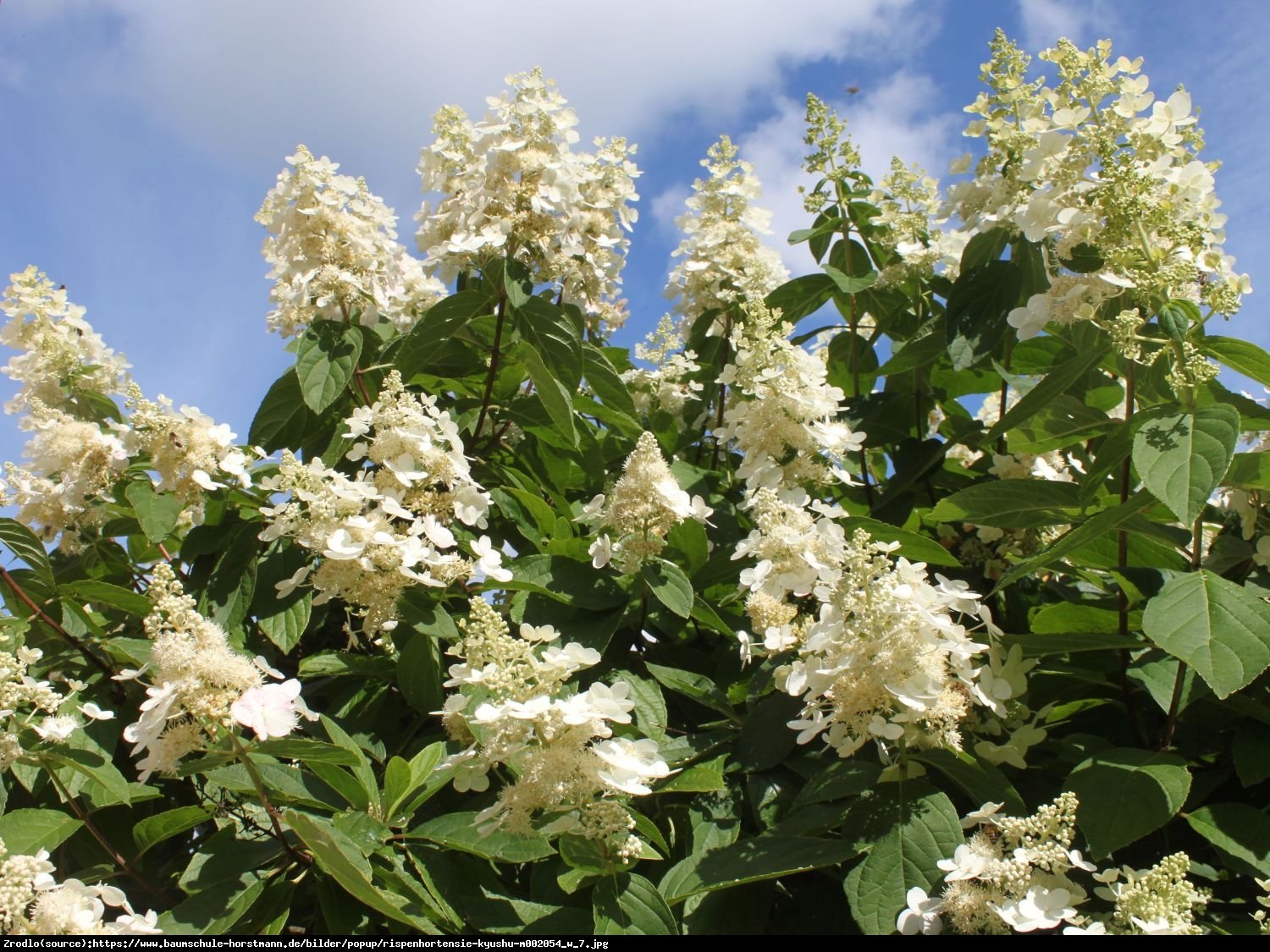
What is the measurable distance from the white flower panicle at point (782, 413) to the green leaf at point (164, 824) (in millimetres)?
1412

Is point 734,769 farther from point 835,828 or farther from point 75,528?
point 75,528

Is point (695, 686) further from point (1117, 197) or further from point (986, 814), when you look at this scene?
point (1117, 197)

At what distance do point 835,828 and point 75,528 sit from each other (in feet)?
8.17

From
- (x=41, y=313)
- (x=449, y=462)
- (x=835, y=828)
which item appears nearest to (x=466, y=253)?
(x=449, y=462)

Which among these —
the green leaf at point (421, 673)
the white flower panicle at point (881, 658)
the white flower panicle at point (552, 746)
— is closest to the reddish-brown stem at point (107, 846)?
the green leaf at point (421, 673)

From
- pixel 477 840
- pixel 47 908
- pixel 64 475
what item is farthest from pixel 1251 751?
pixel 64 475

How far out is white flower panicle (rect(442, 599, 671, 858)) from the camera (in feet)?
5.54

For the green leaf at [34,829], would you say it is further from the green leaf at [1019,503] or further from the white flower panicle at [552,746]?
the green leaf at [1019,503]

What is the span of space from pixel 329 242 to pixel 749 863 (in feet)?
7.01

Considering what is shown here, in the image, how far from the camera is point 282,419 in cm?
313

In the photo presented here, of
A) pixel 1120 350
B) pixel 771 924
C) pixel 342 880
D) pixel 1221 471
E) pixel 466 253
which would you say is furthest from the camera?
pixel 466 253

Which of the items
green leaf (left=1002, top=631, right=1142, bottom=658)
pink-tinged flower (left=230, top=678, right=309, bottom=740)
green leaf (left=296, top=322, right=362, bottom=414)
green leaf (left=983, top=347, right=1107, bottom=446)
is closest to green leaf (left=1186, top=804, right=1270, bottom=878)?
green leaf (left=1002, top=631, right=1142, bottom=658)

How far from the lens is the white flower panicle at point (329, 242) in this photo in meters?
3.02

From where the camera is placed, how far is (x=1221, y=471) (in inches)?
69.1
